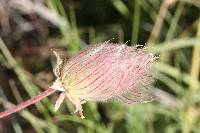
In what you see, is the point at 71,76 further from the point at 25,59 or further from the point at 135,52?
the point at 25,59

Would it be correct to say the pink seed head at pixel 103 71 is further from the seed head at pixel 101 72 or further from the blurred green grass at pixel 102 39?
the blurred green grass at pixel 102 39

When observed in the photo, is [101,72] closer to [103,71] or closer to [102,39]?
[103,71]

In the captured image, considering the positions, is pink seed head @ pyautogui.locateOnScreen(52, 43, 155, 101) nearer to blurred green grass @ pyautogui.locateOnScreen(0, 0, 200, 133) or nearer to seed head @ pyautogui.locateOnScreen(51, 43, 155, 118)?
seed head @ pyautogui.locateOnScreen(51, 43, 155, 118)

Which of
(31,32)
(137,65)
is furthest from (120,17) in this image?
Result: (137,65)

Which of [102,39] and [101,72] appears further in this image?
[102,39]

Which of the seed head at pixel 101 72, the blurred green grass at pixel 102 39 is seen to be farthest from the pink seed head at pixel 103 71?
the blurred green grass at pixel 102 39

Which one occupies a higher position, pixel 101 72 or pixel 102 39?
pixel 101 72

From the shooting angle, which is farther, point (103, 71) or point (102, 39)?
point (102, 39)

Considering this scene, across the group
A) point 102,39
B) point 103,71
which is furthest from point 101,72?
point 102,39

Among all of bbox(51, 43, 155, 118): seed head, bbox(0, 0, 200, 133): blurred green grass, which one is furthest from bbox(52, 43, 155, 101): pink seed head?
bbox(0, 0, 200, 133): blurred green grass

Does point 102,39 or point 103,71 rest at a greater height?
point 103,71
